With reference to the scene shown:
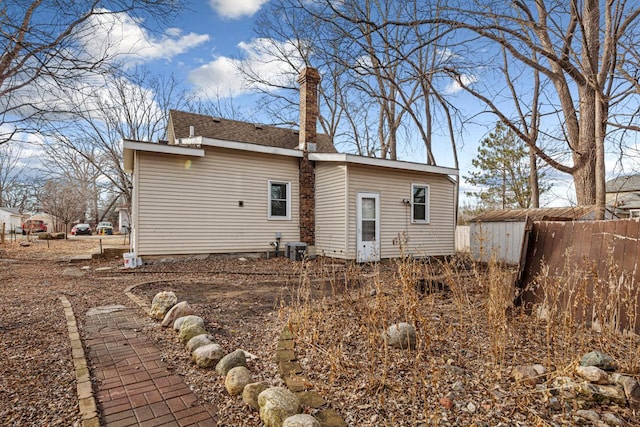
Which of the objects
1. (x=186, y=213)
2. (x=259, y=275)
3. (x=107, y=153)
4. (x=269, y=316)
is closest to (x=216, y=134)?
(x=186, y=213)

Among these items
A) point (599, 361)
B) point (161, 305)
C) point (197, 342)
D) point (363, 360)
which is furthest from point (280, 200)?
point (599, 361)

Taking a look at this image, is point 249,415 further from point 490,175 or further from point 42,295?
point 490,175

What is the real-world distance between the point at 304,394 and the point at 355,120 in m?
19.4

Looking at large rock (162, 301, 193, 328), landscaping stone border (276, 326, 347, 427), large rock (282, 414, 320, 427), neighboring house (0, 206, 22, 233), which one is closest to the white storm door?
large rock (162, 301, 193, 328)

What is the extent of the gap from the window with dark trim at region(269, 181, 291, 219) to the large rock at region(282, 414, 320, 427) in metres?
8.82

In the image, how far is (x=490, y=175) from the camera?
19.4 meters

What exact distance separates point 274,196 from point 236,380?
27.7ft

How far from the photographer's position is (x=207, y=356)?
2.94 metres

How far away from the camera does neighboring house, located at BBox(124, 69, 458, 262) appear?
29.7 feet

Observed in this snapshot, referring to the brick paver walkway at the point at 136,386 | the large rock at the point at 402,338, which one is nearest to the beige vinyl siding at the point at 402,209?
the large rock at the point at 402,338

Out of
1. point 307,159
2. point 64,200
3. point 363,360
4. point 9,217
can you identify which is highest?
point 307,159

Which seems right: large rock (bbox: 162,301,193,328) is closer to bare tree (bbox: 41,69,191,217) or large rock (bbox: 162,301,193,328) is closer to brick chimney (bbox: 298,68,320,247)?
brick chimney (bbox: 298,68,320,247)

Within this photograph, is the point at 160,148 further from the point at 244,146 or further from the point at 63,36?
the point at 63,36

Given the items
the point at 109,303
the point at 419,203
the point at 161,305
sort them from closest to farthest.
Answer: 1. the point at 161,305
2. the point at 109,303
3. the point at 419,203
